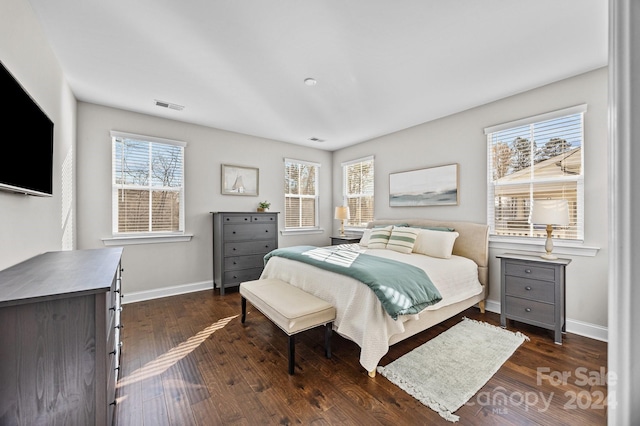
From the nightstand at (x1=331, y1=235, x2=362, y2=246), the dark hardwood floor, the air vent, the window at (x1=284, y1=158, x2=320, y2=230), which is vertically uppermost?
the air vent

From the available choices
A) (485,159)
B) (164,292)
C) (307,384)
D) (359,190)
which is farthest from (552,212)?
(164,292)

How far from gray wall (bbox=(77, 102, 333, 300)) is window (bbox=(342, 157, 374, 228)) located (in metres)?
0.90

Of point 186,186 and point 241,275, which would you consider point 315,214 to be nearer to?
point 241,275

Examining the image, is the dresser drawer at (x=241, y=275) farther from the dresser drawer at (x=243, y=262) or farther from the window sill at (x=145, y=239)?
the window sill at (x=145, y=239)

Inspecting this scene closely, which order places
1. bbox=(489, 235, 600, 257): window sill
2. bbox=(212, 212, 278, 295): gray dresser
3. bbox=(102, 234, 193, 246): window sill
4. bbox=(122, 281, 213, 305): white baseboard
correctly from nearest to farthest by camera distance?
bbox=(489, 235, 600, 257): window sill
bbox=(102, 234, 193, 246): window sill
bbox=(122, 281, 213, 305): white baseboard
bbox=(212, 212, 278, 295): gray dresser

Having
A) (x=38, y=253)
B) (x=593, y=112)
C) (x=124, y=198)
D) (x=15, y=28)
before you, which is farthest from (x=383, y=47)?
(x=124, y=198)

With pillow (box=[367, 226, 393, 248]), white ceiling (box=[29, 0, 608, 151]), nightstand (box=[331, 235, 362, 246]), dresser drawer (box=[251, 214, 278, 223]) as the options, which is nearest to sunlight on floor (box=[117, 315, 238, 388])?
dresser drawer (box=[251, 214, 278, 223])

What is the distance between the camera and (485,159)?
3572mm

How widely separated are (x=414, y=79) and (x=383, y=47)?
0.70 meters

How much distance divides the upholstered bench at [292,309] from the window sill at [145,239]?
192 cm

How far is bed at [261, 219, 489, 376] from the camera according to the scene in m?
2.16

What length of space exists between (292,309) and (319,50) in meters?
2.17

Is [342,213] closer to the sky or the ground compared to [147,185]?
closer to the ground

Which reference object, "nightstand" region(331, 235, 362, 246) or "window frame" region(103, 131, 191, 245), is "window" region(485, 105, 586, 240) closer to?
"nightstand" region(331, 235, 362, 246)
